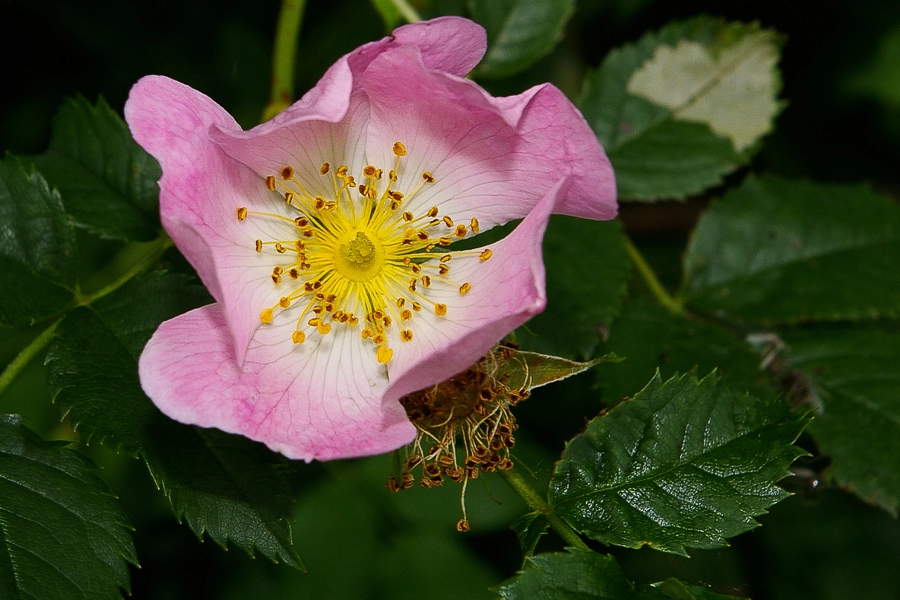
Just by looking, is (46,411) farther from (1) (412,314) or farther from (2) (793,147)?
(2) (793,147)

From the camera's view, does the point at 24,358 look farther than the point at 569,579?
Yes

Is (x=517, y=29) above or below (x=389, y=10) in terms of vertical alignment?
below

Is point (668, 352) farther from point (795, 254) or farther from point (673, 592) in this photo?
point (673, 592)

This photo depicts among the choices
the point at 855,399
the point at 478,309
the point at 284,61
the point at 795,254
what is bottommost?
the point at 855,399

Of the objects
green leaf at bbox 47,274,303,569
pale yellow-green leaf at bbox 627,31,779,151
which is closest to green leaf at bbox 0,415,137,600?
green leaf at bbox 47,274,303,569

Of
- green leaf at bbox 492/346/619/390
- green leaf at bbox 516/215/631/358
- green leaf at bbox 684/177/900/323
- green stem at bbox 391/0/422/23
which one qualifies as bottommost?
green leaf at bbox 684/177/900/323

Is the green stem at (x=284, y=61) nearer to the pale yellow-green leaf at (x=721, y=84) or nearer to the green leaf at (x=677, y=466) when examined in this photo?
the pale yellow-green leaf at (x=721, y=84)

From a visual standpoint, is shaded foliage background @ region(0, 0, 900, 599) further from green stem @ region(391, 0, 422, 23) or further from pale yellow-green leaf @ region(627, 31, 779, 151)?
pale yellow-green leaf @ region(627, 31, 779, 151)

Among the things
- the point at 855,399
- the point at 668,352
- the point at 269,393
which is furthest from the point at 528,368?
the point at 855,399
